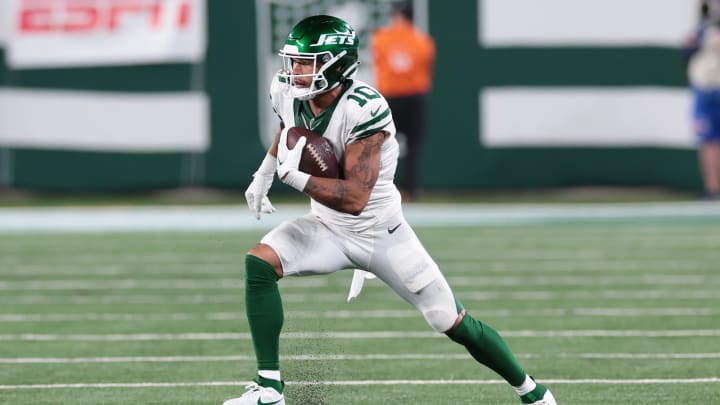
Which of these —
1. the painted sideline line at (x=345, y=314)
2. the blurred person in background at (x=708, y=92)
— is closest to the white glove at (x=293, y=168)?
the painted sideline line at (x=345, y=314)

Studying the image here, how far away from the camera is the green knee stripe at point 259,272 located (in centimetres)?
482

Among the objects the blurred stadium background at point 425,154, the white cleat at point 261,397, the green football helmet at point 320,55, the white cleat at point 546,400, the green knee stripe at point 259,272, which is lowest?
the blurred stadium background at point 425,154

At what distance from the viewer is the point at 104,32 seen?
13.9m

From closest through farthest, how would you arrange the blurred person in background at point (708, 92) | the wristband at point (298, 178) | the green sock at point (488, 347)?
the wristband at point (298, 178), the green sock at point (488, 347), the blurred person in background at point (708, 92)

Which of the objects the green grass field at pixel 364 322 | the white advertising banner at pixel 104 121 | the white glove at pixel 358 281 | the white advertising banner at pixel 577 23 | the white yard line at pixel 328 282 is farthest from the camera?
the white advertising banner at pixel 104 121

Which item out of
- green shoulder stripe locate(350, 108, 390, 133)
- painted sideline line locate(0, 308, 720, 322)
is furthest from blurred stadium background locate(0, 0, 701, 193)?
green shoulder stripe locate(350, 108, 390, 133)

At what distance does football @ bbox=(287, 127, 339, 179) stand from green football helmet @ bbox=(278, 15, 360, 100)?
15 centimetres

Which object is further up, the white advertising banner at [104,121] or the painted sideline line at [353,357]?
the painted sideline line at [353,357]

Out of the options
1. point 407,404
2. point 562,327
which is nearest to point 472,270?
point 562,327

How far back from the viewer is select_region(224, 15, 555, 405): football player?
15.8ft

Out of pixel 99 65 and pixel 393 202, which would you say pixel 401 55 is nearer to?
→ pixel 99 65

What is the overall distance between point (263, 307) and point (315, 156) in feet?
1.76

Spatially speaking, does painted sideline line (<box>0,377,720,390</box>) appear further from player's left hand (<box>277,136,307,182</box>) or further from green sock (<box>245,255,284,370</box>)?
player's left hand (<box>277,136,307,182</box>)

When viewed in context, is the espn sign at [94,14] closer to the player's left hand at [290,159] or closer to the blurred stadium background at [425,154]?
the blurred stadium background at [425,154]
